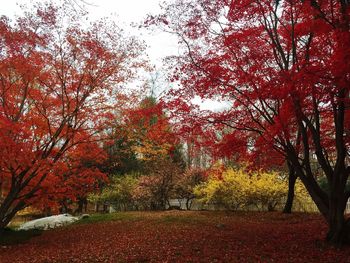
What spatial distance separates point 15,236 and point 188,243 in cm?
812

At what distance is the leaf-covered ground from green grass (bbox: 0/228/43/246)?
0.43 metres

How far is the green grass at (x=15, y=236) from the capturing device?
12.9 m

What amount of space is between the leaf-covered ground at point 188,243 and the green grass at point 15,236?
1.42ft

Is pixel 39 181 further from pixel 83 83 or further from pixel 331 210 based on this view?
pixel 331 210

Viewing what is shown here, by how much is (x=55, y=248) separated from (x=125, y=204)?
1503 cm

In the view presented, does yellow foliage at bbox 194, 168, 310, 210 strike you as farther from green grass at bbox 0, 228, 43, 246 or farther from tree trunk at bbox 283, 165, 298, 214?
green grass at bbox 0, 228, 43, 246

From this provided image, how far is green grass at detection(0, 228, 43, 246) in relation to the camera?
507 inches

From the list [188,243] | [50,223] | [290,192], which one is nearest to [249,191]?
[290,192]

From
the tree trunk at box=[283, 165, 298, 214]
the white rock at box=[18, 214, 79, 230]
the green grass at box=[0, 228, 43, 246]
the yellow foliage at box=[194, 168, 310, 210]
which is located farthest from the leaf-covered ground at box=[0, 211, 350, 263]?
the white rock at box=[18, 214, 79, 230]

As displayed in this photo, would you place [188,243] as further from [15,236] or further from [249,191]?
[249,191]

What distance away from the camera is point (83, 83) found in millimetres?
12078

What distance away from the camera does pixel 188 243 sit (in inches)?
378

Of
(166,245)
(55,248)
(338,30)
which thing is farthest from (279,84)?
(55,248)

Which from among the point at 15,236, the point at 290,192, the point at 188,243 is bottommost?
the point at 15,236
